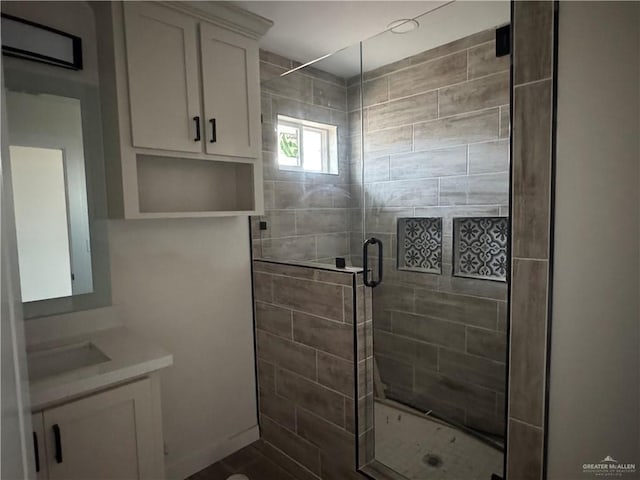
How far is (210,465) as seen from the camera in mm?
2145

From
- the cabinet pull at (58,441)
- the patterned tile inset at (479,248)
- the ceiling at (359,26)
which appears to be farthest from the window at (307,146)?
the cabinet pull at (58,441)

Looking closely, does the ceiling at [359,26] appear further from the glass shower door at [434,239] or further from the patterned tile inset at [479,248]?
the patterned tile inset at [479,248]

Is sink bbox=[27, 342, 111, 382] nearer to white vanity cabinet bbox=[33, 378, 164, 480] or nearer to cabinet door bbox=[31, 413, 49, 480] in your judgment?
white vanity cabinet bbox=[33, 378, 164, 480]

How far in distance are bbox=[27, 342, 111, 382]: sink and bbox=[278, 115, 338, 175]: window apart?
1.45 meters

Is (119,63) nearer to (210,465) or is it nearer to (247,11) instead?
(247,11)

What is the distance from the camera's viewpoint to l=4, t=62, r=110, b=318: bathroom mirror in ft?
4.99

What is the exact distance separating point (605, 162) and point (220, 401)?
2204 mm

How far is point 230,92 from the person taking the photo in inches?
73.2

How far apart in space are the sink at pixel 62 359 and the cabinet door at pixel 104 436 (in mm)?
199

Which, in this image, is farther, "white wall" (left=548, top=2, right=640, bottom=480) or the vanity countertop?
the vanity countertop

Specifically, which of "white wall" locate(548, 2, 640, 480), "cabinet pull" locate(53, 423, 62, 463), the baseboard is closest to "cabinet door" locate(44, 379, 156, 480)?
"cabinet pull" locate(53, 423, 62, 463)

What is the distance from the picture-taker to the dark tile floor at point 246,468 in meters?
2.07

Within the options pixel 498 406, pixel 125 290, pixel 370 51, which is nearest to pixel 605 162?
pixel 498 406

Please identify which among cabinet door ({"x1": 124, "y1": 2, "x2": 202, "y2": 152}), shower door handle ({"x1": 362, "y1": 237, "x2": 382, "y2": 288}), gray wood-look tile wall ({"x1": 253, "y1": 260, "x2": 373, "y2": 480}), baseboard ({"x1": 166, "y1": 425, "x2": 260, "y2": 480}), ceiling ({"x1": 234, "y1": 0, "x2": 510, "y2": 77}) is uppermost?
ceiling ({"x1": 234, "y1": 0, "x2": 510, "y2": 77})
